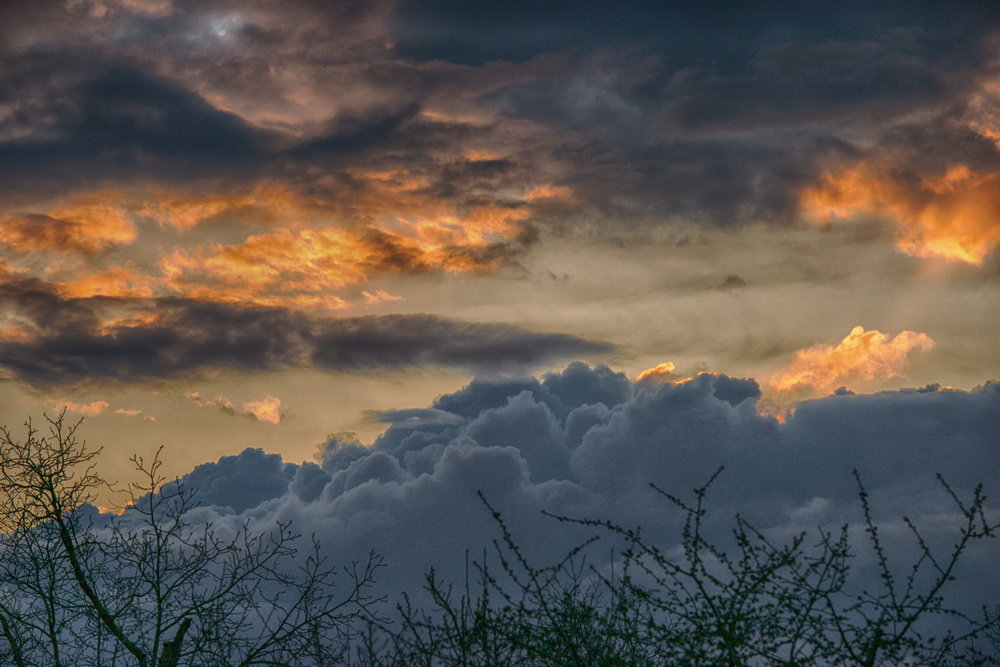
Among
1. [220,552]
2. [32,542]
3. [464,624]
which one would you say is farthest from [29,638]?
[464,624]

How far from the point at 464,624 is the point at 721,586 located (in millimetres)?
3446

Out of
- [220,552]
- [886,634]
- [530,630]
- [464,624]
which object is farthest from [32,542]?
[886,634]

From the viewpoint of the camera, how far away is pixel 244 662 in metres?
16.3

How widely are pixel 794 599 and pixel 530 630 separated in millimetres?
2411

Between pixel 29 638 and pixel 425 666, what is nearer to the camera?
pixel 425 666

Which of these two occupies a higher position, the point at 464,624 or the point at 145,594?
the point at 145,594

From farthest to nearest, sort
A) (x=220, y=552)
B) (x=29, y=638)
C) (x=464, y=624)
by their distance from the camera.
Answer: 1. (x=220, y=552)
2. (x=29, y=638)
3. (x=464, y=624)

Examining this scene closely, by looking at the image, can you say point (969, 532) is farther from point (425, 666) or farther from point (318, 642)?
point (318, 642)

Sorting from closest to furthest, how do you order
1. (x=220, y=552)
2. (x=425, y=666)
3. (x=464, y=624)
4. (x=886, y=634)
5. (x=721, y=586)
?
1. (x=886, y=634)
2. (x=721, y=586)
3. (x=464, y=624)
4. (x=425, y=666)
5. (x=220, y=552)

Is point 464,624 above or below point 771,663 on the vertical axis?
above

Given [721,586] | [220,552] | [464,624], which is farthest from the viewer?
[220,552]

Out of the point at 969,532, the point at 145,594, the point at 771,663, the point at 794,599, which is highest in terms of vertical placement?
the point at 145,594

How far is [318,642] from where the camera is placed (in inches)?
657

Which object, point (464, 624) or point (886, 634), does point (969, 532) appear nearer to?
point (886, 634)
